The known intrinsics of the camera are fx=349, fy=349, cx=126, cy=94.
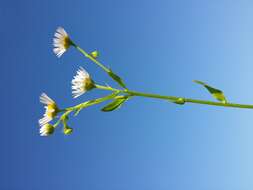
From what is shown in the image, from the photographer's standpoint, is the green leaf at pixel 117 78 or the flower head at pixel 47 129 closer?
the green leaf at pixel 117 78

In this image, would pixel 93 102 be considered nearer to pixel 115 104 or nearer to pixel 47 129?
pixel 115 104

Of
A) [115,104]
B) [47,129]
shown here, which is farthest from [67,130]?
[115,104]

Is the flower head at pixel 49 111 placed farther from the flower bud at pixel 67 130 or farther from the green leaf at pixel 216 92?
the green leaf at pixel 216 92

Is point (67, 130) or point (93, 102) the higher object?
point (93, 102)

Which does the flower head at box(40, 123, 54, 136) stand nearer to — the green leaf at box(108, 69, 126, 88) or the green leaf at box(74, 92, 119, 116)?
the green leaf at box(74, 92, 119, 116)

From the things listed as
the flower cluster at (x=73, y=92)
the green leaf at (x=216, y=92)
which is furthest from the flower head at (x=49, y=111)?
the green leaf at (x=216, y=92)

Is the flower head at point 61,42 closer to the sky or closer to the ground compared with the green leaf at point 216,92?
A: closer to the sky

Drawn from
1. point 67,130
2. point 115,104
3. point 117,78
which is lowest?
point 67,130

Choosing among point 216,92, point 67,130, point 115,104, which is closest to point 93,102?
point 115,104

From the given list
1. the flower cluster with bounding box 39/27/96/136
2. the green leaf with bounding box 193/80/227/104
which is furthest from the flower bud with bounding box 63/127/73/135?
the green leaf with bounding box 193/80/227/104

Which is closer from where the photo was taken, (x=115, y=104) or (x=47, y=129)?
(x=115, y=104)
